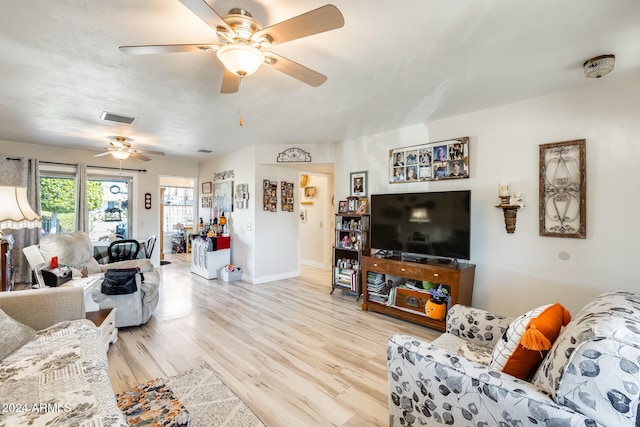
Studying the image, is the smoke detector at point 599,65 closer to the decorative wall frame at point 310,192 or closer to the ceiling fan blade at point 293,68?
the ceiling fan blade at point 293,68

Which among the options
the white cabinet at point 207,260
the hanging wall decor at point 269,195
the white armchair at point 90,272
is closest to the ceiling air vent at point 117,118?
the white armchair at point 90,272

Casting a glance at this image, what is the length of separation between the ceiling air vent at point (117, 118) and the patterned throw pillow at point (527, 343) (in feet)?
14.6

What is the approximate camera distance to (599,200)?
2.64 meters

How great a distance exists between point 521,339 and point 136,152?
5.40m

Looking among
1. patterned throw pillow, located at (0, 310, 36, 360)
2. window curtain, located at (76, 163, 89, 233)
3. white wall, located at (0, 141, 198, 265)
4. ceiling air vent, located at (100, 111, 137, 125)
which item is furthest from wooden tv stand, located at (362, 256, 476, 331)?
window curtain, located at (76, 163, 89, 233)

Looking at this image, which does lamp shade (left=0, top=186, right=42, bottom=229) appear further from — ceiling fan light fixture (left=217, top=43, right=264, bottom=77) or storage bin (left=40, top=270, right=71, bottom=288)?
ceiling fan light fixture (left=217, top=43, right=264, bottom=77)

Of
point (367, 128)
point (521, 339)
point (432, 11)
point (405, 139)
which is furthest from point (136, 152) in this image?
point (521, 339)

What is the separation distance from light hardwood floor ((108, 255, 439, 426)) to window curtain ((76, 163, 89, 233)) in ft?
8.53

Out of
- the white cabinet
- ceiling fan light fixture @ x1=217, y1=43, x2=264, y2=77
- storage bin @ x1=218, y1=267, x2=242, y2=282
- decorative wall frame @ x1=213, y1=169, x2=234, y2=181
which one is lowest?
storage bin @ x1=218, y1=267, x2=242, y2=282

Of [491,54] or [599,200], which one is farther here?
[599,200]

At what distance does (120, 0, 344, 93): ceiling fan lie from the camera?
141 cm

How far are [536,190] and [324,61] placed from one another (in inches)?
98.2

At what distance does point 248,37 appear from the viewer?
1739 mm

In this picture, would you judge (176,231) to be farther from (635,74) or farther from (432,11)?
(635,74)
